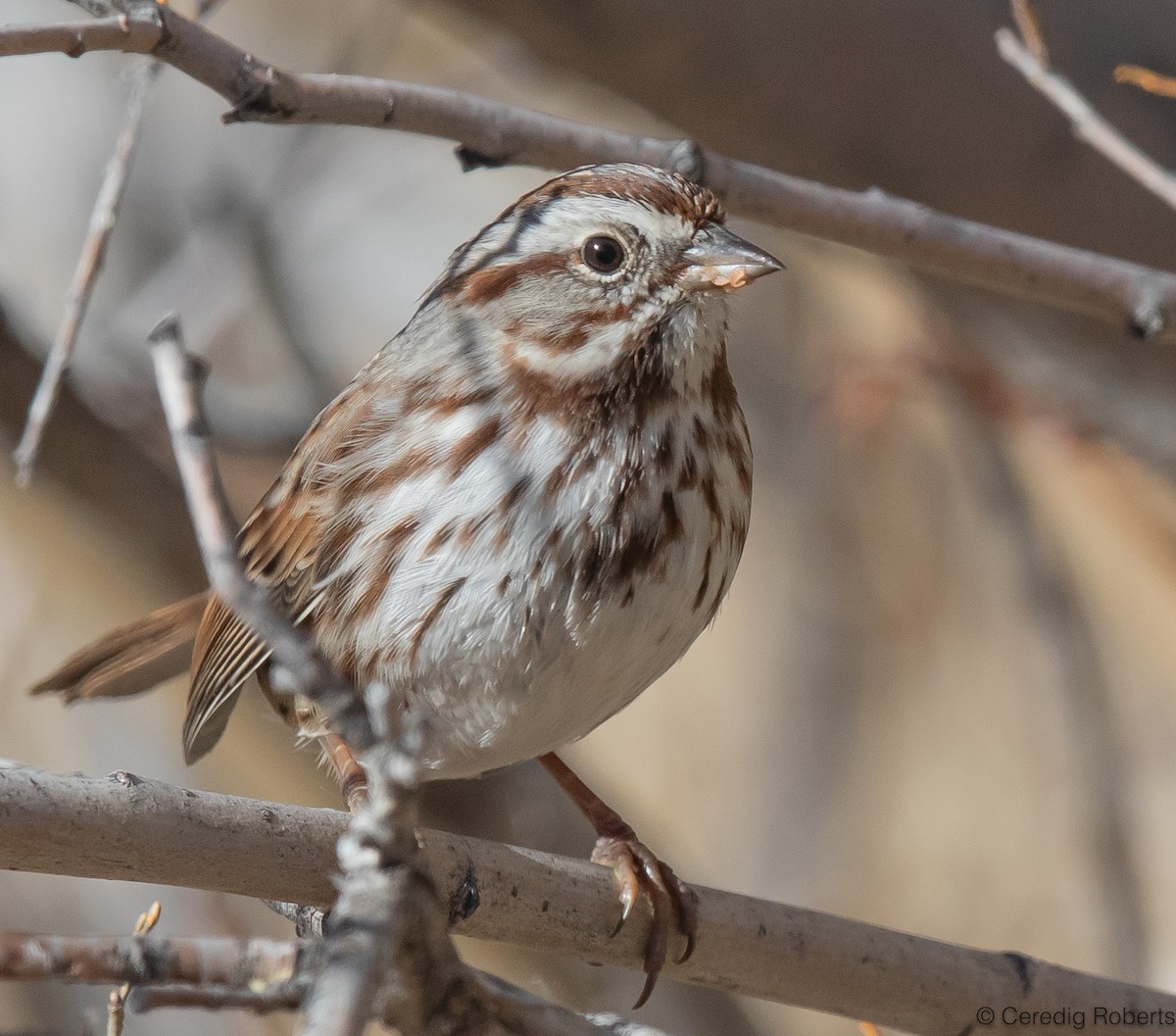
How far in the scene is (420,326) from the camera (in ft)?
8.64

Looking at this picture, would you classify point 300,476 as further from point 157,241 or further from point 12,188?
point 12,188

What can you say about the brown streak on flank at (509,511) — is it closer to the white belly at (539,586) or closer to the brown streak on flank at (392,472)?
the white belly at (539,586)

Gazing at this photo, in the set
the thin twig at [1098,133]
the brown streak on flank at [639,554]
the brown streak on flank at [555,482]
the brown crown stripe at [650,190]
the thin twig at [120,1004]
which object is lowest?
the thin twig at [120,1004]

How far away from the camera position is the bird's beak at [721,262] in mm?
2291

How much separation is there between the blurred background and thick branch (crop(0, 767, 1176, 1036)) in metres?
1.28

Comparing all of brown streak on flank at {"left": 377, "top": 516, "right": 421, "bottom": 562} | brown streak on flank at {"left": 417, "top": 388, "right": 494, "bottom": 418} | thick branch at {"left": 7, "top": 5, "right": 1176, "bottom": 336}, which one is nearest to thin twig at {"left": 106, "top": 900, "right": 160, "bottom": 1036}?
brown streak on flank at {"left": 377, "top": 516, "right": 421, "bottom": 562}

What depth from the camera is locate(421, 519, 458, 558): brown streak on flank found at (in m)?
2.31

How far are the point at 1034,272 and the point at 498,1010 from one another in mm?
1549

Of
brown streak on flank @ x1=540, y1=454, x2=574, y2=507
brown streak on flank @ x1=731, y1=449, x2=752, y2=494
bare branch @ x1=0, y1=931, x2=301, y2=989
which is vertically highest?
brown streak on flank @ x1=731, y1=449, x2=752, y2=494

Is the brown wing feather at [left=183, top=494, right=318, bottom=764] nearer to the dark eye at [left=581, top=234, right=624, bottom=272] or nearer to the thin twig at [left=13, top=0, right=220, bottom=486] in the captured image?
the thin twig at [left=13, top=0, right=220, bottom=486]

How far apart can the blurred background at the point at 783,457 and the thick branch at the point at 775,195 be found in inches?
22.7

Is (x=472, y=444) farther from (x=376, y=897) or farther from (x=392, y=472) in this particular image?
(x=376, y=897)

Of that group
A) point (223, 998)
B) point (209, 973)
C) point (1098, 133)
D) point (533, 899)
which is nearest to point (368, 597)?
point (533, 899)

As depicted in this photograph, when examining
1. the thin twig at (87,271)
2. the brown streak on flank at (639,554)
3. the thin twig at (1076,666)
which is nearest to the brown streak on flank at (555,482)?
the brown streak on flank at (639,554)
